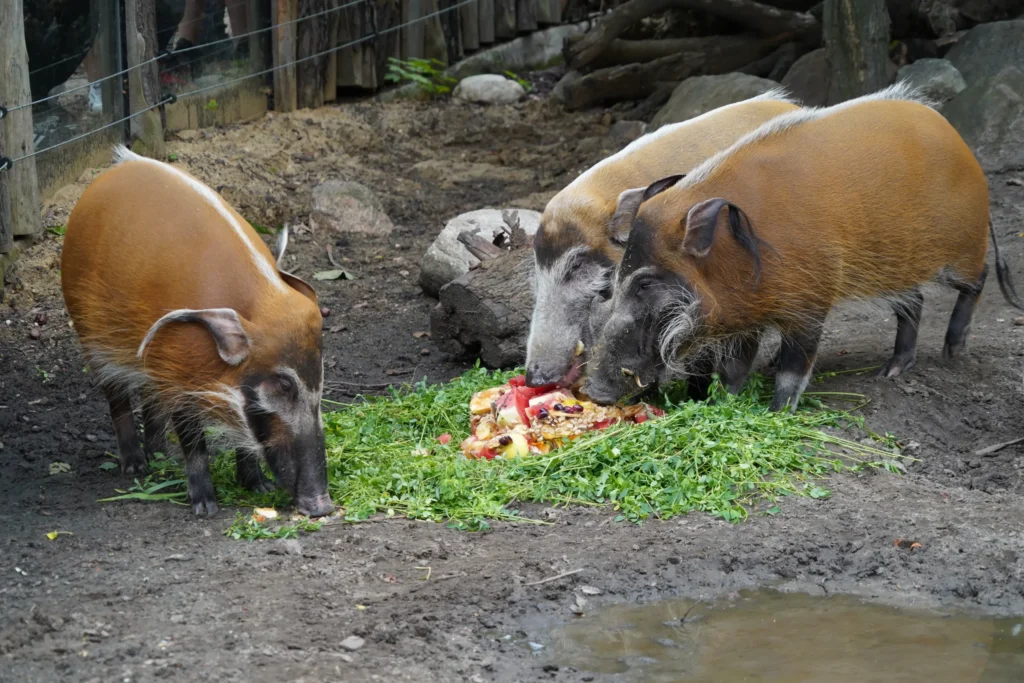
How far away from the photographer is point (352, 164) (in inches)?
410

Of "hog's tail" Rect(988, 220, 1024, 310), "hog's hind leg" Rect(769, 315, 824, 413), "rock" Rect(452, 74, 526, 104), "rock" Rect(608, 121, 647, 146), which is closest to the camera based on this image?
"hog's hind leg" Rect(769, 315, 824, 413)

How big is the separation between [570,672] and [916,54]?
8.79m

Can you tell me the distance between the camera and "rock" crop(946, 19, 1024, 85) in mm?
9648

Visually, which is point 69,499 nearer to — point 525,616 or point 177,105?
point 525,616

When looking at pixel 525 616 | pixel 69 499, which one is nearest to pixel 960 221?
pixel 525 616

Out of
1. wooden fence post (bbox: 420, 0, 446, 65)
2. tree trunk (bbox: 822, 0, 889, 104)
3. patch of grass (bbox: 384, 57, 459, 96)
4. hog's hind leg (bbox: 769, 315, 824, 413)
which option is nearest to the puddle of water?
hog's hind leg (bbox: 769, 315, 824, 413)

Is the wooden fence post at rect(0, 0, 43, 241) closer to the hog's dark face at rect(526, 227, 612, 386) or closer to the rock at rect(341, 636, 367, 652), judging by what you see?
the hog's dark face at rect(526, 227, 612, 386)

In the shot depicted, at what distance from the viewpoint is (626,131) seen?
36.7 ft

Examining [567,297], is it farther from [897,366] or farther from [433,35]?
[433,35]

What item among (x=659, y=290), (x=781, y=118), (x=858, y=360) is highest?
(x=781, y=118)

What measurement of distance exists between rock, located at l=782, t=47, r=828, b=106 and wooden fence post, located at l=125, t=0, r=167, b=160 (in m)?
5.30

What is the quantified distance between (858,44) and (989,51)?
1.54 m

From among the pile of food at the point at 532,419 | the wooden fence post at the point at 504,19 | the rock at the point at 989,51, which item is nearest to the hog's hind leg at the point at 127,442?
the pile of food at the point at 532,419

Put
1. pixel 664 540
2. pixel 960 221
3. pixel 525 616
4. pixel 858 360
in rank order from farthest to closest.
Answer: pixel 858 360, pixel 960 221, pixel 664 540, pixel 525 616
